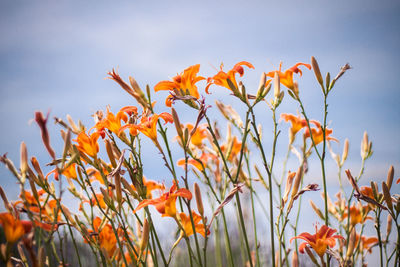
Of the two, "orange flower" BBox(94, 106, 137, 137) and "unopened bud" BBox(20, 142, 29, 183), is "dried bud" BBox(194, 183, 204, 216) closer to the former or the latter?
"orange flower" BBox(94, 106, 137, 137)

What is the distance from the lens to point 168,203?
172 centimetres

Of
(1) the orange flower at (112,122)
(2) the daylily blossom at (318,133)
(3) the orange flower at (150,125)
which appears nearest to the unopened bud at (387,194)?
(2) the daylily blossom at (318,133)

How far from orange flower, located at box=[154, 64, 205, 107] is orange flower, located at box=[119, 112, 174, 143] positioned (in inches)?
4.3

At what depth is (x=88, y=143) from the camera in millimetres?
1934

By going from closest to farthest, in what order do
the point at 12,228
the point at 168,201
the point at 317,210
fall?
1. the point at 12,228
2. the point at 168,201
3. the point at 317,210

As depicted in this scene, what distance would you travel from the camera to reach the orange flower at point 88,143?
6.30ft

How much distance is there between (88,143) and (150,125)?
1.21ft

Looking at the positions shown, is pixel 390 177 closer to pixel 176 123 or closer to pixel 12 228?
pixel 176 123

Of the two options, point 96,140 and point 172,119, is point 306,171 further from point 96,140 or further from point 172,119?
point 96,140

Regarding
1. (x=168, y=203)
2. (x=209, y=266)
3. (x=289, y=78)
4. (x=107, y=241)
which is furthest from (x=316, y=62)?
(x=209, y=266)

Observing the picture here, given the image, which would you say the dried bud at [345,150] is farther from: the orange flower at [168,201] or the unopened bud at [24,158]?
the unopened bud at [24,158]

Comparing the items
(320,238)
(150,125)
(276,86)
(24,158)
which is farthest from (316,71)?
(24,158)

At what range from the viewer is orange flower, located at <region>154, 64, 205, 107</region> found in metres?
1.90

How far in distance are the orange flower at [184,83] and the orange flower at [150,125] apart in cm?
11
